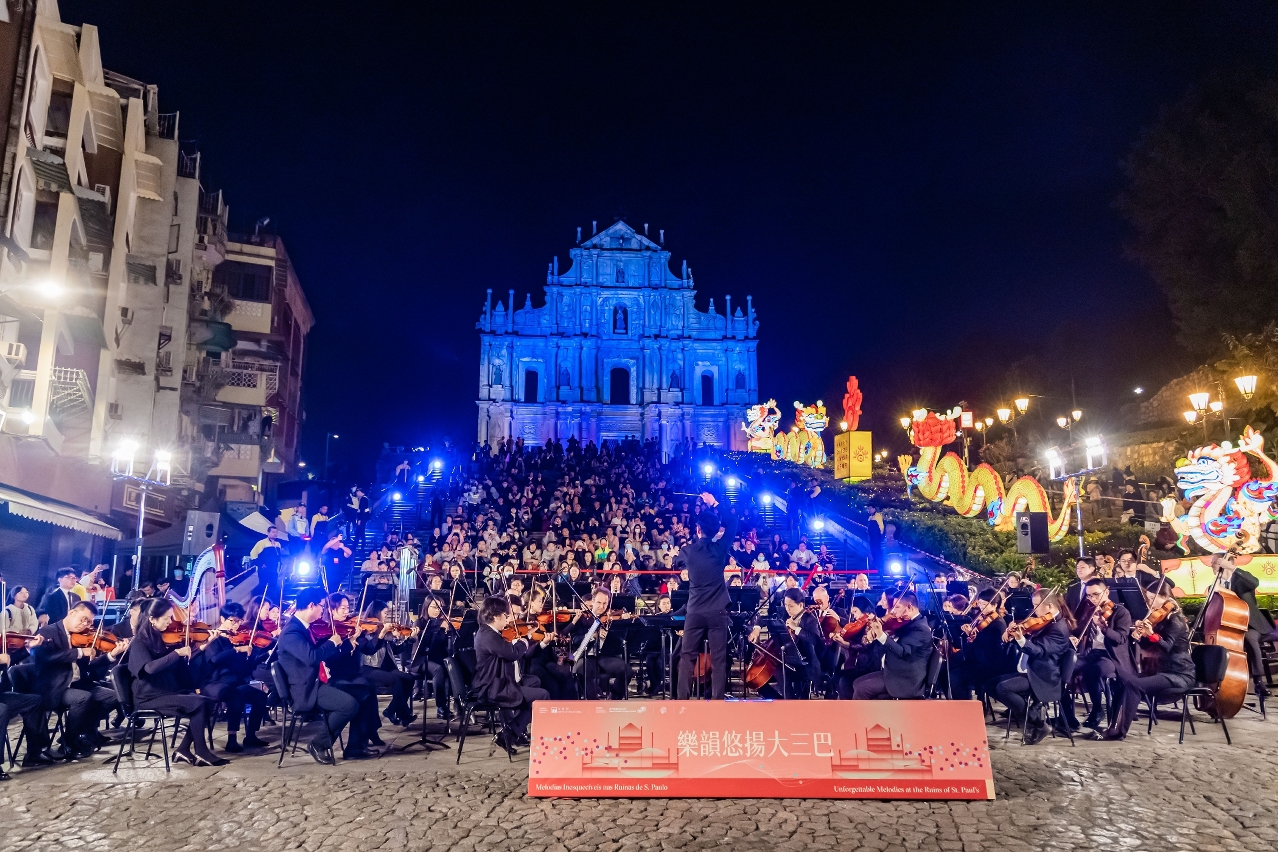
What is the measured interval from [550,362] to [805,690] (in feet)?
163

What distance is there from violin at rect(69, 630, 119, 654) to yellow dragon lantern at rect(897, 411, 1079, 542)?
1254 cm

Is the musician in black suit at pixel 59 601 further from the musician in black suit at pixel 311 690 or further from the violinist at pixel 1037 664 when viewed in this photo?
the violinist at pixel 1037 664

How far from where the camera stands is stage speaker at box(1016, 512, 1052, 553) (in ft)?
42.8

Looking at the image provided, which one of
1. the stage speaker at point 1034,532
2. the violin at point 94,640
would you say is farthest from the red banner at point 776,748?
the stage speaker at point 1034,532

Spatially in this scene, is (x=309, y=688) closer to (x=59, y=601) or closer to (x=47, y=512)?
(x=59, y=601)

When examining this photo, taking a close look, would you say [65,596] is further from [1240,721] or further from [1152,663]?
[1240,721]

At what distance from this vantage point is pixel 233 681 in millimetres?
7527

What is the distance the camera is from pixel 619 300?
59.4m

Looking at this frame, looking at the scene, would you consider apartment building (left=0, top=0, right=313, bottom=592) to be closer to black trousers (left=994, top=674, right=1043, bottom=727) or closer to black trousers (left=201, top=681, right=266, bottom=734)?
black trousers (left=201, top=681, right=266, bottom=734)

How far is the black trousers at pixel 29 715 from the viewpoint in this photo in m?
6.59

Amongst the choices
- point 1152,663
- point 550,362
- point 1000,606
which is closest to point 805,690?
point 1000,606

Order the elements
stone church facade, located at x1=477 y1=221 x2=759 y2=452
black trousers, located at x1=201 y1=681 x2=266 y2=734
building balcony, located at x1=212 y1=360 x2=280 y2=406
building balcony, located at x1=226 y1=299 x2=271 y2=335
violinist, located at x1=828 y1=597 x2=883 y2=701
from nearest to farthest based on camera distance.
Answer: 1. black trousers, located at x1=201 y1=681 x2=266 y2=734
2. violinist, located at x1=828 y1=597 x2=883 y2=701
3. building balcony, located at x1=226 y1=299 x2=271 y2=335
4. building balcony, located at x1=212 y1=360 x2=280 y2=406
5. stone church facade, located at x1=477 y1=221 x2=759 y2=452

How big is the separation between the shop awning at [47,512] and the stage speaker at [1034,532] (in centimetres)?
1532

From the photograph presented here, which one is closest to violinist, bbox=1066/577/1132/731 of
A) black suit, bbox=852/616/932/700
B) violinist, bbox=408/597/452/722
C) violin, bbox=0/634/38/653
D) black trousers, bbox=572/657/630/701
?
black suit, bbox=852/616/932/700
